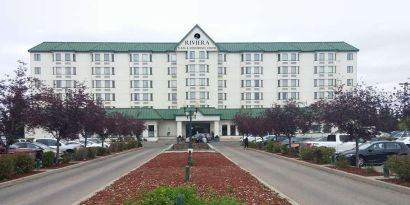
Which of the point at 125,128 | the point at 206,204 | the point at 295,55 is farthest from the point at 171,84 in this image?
the point at 206,204

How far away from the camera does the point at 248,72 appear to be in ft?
332

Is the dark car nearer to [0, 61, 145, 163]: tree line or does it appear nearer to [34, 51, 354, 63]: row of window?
[0, 61, 145, 163]: tree line

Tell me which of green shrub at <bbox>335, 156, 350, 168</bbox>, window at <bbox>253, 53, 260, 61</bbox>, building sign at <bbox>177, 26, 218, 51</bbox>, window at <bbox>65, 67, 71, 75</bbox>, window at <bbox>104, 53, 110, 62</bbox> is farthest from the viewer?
window at <bbox>253, 53, 260, 61</bbox>

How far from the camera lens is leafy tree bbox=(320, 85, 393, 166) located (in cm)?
2389

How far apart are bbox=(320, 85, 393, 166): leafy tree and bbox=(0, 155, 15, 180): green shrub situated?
14917mm

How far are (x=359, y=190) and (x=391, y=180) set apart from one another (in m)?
2.09

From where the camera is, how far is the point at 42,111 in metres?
29.1

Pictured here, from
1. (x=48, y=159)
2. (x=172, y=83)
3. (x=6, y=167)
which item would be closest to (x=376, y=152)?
(x=48, y=159)

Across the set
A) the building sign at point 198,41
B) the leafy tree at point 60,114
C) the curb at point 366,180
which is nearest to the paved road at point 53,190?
the leafy tree at point 60,114

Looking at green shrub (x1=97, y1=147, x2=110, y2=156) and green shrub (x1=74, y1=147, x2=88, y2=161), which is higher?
green shrub (x1=74, y1=147, x2=88, y2=161)

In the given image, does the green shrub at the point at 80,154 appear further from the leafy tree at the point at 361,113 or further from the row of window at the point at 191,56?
the row of window at the point at 191,56

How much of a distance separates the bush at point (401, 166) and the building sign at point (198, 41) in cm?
8036

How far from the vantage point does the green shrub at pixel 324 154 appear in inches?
1066

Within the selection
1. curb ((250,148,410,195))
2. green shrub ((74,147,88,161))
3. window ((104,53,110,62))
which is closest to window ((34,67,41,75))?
window ((104,53,110,62))
